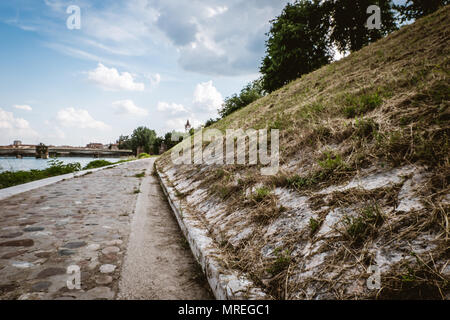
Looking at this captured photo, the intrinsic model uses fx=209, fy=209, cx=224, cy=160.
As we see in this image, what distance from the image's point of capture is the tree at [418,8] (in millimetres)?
13939

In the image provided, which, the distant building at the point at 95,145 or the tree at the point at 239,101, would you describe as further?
the distant building at the point at 95,145

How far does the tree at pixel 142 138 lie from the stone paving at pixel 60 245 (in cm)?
6797

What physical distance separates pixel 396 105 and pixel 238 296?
283 cm

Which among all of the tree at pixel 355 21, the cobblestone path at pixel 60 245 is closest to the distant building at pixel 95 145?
the tree at pixel 355 21

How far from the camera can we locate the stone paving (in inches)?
66.2

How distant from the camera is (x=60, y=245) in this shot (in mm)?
2402

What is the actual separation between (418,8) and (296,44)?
8.34 metres

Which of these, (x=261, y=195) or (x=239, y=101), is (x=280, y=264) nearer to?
(x=261, y=195)

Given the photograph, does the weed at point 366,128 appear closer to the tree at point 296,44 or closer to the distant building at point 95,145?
the tree at point 296,44

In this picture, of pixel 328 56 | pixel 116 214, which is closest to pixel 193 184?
pixel 116 214

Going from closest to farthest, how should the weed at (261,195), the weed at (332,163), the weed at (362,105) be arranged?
1. the weed at (332,163)
2. the weed at (261,195)
3. the weed at (362,105)

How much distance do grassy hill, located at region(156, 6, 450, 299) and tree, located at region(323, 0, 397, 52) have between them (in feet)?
66.9

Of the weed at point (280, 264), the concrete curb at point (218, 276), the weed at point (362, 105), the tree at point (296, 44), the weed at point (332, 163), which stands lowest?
the concrete curb at point (218, 276)

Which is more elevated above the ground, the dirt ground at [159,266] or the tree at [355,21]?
the tree at [355,21]
